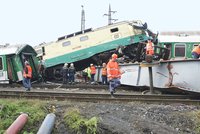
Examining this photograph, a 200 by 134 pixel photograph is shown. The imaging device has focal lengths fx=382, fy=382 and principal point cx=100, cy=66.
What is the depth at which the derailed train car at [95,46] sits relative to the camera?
2355cm

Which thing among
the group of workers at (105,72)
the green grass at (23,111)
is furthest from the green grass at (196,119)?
the group of workers at (105,72)

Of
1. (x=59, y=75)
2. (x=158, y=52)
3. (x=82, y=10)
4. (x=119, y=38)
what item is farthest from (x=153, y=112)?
(x=82, y=10)

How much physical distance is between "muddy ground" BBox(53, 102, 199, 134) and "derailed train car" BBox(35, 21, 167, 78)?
13397mm

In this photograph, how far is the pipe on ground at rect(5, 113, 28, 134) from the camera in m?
6.81

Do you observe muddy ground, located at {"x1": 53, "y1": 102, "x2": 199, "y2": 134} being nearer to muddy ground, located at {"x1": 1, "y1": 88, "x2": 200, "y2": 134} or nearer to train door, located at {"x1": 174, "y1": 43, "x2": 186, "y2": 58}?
muddy ground, located at {"x1": 1, "y1": 88, "x2": 200, "y2": 134}

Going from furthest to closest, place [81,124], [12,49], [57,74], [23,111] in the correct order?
[57,74], [12,49], [23,111], [81,124]

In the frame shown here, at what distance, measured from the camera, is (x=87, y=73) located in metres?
25.2

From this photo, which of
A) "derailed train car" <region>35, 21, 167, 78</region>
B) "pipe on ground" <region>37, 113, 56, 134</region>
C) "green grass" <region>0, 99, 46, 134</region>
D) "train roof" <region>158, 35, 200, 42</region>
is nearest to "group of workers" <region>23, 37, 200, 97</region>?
"derailed train car" <region>35, 21, 167, 78</region>

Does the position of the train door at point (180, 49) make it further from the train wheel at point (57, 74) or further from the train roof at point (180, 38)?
the train wheel at point (57, 74)

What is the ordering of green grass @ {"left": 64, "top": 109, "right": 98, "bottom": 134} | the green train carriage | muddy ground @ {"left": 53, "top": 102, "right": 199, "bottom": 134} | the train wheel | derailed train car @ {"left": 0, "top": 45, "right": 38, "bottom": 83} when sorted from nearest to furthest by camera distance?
green grass @ {"left": 64, "top": 109, "right": 98, "bottom": 134} < muddy ground @ {"left": 53, "top": 102, "right": 199, "bottom": 134} < the green train carriage < derailed train car @ {"left": 0, "top": 45, "right": 38, "bottom": 83} < the train wheel

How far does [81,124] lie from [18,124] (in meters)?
1.17

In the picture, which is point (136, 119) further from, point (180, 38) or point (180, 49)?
point (180, 38)

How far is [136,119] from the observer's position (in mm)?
7812

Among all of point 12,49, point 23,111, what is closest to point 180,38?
point 12,49
